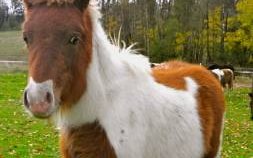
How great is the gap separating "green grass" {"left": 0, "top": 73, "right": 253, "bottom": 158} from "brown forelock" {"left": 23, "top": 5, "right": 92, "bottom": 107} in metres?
2.43

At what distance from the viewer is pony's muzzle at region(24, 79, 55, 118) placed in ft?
9.41

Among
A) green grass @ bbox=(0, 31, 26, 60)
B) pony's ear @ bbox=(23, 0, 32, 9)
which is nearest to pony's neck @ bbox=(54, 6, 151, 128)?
pony's ear @ bbox=(23, 0, 32, 9)

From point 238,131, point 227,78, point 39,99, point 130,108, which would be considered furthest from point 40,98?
point 227,78

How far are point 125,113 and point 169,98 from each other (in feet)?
2.25

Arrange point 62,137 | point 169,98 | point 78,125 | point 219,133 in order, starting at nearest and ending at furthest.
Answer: point 78,125
point 62,137
point 169,98
point 219,133

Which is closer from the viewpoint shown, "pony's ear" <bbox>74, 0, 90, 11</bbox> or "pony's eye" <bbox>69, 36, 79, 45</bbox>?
"pony's eye" <bbox>69, 36, 79, 45</bbox>

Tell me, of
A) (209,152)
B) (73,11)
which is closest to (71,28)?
(73,11)

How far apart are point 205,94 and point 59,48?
7.63 feet

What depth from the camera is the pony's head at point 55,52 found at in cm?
292

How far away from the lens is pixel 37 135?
1135 cm

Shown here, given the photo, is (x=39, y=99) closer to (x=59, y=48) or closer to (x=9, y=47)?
(x=59, y=48)

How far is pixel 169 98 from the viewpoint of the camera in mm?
4176

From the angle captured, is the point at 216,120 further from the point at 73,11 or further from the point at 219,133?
the point at 73,11

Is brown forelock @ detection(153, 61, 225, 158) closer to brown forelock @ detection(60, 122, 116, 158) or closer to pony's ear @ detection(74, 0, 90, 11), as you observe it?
brown forelock @ detection(60, 122, 116, 158)
